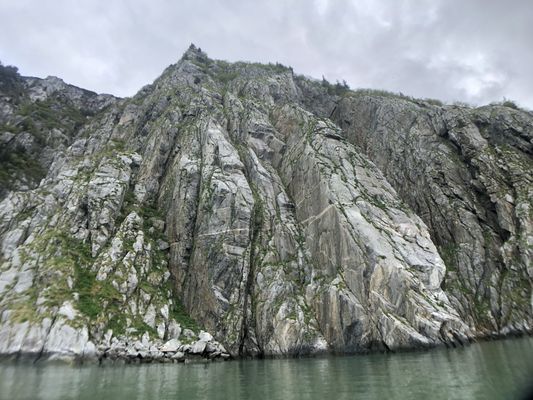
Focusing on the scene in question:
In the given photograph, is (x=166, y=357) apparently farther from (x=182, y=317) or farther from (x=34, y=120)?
(x=34, y=120)

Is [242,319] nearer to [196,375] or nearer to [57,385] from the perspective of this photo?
[196,375]

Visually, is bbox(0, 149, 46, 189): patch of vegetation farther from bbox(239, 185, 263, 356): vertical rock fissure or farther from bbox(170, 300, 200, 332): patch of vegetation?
bbox(239, 185, 263, 356): vertical rock fissure

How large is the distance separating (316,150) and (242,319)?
4390 centimetres

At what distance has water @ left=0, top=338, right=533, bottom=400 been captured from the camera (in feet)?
80.6

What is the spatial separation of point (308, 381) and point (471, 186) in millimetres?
74788

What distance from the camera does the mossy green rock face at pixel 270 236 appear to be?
5803 centimetres

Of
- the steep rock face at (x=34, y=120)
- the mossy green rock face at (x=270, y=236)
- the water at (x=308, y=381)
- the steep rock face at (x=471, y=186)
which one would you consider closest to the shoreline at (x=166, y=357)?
the mossy green rock face at (x=270, y=236)

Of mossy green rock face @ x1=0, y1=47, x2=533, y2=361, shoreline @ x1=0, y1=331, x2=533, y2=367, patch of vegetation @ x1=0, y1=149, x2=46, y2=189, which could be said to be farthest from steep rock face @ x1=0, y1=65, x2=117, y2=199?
shoreline @ x1=0, y1=331, x2=533, y2=367

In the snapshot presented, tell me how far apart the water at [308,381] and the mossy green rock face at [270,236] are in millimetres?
15761

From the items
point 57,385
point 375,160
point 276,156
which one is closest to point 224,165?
point 276,156

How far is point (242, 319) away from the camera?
63.1m

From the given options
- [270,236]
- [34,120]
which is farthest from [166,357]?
[34,120]

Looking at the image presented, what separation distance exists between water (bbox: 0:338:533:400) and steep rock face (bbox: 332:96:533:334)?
118ft

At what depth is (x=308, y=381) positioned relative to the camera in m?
31.4
